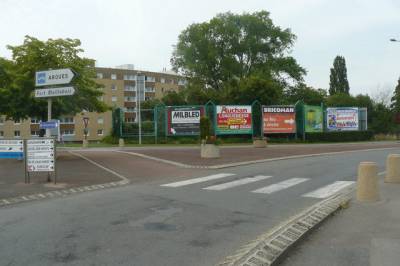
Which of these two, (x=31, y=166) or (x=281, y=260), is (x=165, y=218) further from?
(x=31, y=166)

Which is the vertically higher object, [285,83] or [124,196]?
[285,83]

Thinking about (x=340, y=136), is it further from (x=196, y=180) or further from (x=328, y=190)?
(x=328, y=190)

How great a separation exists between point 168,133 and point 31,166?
99.7 feet

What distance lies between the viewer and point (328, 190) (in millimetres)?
13406

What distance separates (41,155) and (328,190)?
7.72m

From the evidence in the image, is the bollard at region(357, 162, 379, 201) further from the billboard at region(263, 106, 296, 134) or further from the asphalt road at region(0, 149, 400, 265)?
the billboard at region(263, 106, 296, 134)

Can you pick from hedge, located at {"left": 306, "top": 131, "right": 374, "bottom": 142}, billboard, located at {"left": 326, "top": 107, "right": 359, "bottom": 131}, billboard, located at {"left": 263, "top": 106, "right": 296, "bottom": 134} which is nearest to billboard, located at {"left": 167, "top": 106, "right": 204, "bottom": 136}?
billboard, located at {"left": 263, "top": 106, "right": 296, "bottom": 134}

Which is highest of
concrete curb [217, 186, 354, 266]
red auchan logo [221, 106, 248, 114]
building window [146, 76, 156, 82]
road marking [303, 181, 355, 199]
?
building window [146, 76, 156, 82]

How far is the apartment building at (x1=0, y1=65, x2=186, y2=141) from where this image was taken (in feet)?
300

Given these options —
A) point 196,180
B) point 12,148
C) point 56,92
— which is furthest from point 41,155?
point 196,180

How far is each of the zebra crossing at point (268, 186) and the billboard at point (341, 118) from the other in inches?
1417

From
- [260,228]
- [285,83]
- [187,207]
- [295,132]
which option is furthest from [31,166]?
[285,83]

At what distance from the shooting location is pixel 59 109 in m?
24.1

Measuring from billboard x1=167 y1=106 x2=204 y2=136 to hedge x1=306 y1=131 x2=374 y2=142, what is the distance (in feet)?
36.7
